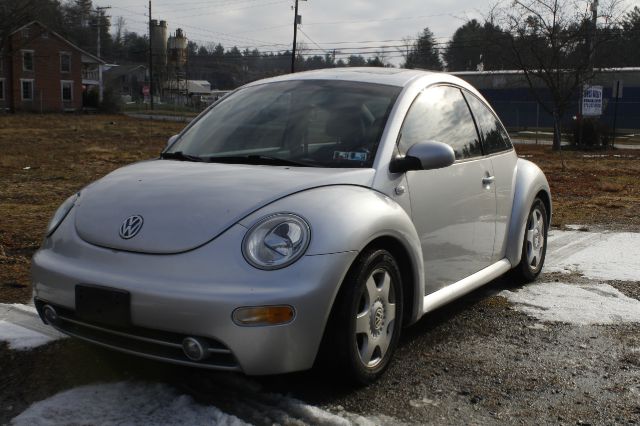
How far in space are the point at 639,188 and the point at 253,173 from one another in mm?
10981

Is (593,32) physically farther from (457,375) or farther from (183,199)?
(183,199)

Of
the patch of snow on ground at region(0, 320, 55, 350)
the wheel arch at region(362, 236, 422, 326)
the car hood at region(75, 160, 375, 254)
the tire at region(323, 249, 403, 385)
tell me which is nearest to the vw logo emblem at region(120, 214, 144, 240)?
the car hood at region(75, 160, 375, 254)

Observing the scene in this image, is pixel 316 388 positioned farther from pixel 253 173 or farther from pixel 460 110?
pixel 460 110

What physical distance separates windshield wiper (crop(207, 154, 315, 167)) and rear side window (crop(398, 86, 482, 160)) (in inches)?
23.5

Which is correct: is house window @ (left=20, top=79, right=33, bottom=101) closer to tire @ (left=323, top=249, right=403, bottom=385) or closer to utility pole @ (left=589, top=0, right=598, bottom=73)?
utility pole @ (left=589, top=0, right=598, bottom=73)

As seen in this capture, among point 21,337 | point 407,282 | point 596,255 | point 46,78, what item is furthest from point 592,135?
point 46,78

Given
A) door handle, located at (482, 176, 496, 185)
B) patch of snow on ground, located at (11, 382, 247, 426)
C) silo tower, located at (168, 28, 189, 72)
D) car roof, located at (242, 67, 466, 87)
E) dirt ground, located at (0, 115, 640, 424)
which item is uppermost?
Answer: silo tower, located at (168, 28, 189, 72)

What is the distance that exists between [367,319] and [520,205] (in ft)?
7.15

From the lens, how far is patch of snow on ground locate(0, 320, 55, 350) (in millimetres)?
3902

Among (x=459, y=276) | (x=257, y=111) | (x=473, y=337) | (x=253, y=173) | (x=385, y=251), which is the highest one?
(x=257, y=111)

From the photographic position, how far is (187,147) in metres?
4.42

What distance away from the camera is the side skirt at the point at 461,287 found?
4035mm

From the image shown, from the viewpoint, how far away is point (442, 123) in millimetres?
4484

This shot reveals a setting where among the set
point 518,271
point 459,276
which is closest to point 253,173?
point 459,276
